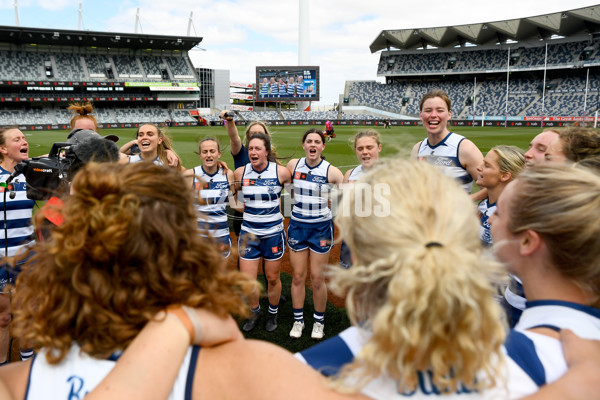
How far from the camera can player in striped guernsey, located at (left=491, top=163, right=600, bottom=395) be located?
1.16 meters

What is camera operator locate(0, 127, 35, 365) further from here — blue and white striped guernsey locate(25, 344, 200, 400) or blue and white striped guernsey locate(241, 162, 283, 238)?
blue and white striped guernsey locate(25, 344, 200, 400)

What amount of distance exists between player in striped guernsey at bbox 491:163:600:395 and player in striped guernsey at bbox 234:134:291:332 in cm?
334

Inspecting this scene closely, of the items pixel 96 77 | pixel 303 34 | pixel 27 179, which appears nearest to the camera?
pixel 27 179

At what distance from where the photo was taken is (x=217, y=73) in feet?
241

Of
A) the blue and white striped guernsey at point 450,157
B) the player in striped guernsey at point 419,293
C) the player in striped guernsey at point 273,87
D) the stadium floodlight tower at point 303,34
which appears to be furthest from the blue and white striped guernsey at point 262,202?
the stadium floodlight tower at point 303,34

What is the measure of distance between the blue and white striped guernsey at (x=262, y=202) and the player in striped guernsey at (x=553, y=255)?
3372 mm

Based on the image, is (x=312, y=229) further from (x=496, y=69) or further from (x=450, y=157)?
(x=496, y=69)

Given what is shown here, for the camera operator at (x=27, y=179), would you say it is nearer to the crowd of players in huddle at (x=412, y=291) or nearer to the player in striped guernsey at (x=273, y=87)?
the crowd of players in huddle at (x=412, y=291)

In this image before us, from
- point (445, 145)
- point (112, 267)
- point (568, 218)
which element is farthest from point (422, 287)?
point (445, 145)

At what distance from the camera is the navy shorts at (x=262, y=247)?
4.50 meters

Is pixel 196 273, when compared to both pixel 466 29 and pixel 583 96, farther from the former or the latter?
pixel 466 29

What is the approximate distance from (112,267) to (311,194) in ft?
11.8

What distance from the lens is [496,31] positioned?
51.2 meters

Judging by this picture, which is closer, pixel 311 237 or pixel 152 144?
pixel 311 237
